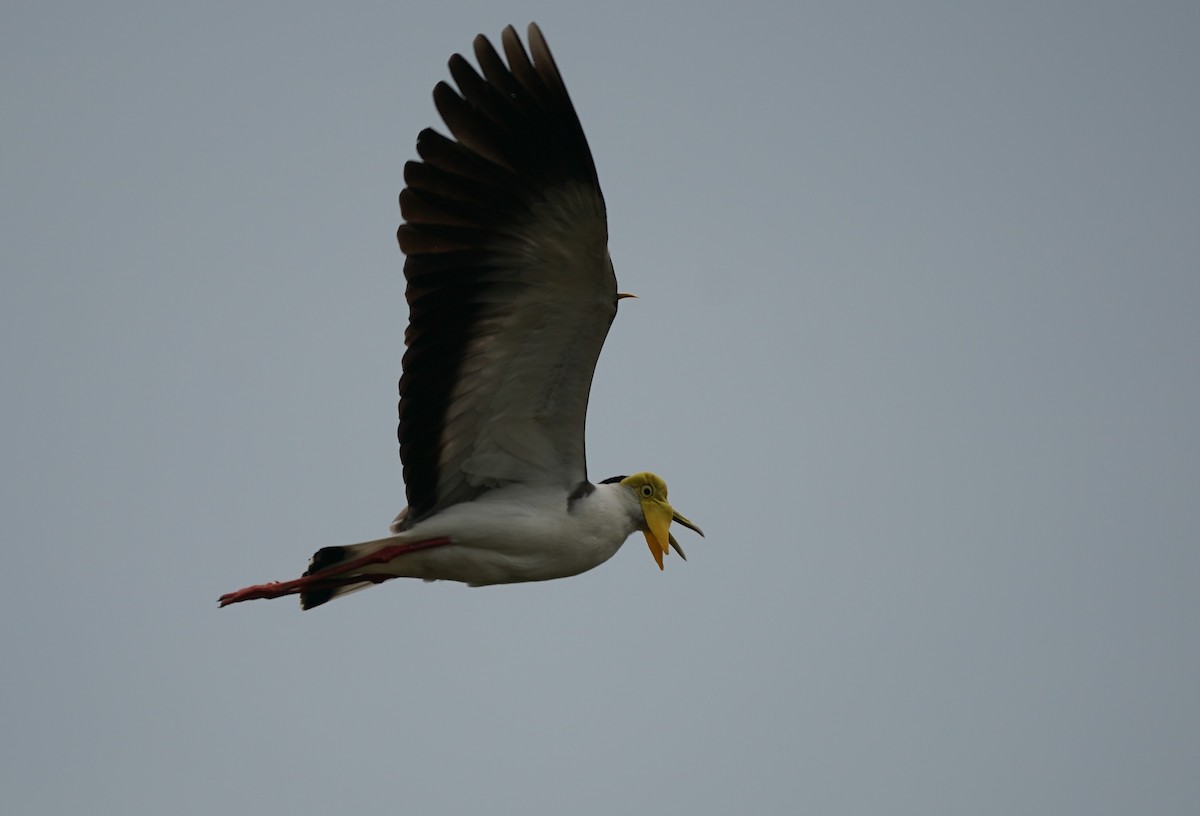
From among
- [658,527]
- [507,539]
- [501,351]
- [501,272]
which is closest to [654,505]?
[658,527]

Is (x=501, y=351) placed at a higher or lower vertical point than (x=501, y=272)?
lower

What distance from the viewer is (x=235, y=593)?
10.4m

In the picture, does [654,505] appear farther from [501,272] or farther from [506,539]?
[501,272]

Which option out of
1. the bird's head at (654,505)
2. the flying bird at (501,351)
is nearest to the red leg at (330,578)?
the flying bird at (501,351)

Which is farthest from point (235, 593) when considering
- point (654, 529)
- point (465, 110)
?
point (465, 110)

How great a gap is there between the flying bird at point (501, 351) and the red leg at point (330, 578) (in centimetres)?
1

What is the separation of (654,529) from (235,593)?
296 centimetres

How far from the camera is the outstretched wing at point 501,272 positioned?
9273mm

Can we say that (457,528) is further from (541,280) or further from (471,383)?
(541,280)

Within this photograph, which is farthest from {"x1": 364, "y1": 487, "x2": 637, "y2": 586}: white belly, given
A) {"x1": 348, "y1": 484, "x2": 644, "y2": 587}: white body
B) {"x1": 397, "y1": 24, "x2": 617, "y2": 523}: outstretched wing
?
{"x1": 397, "y1": 24, "x2": 617, "y2": 523}: outstretched wing

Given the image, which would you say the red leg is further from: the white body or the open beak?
the open beak

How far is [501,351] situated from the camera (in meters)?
9.84

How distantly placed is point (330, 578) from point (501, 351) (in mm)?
2000

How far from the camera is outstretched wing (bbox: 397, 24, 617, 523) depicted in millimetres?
9273
